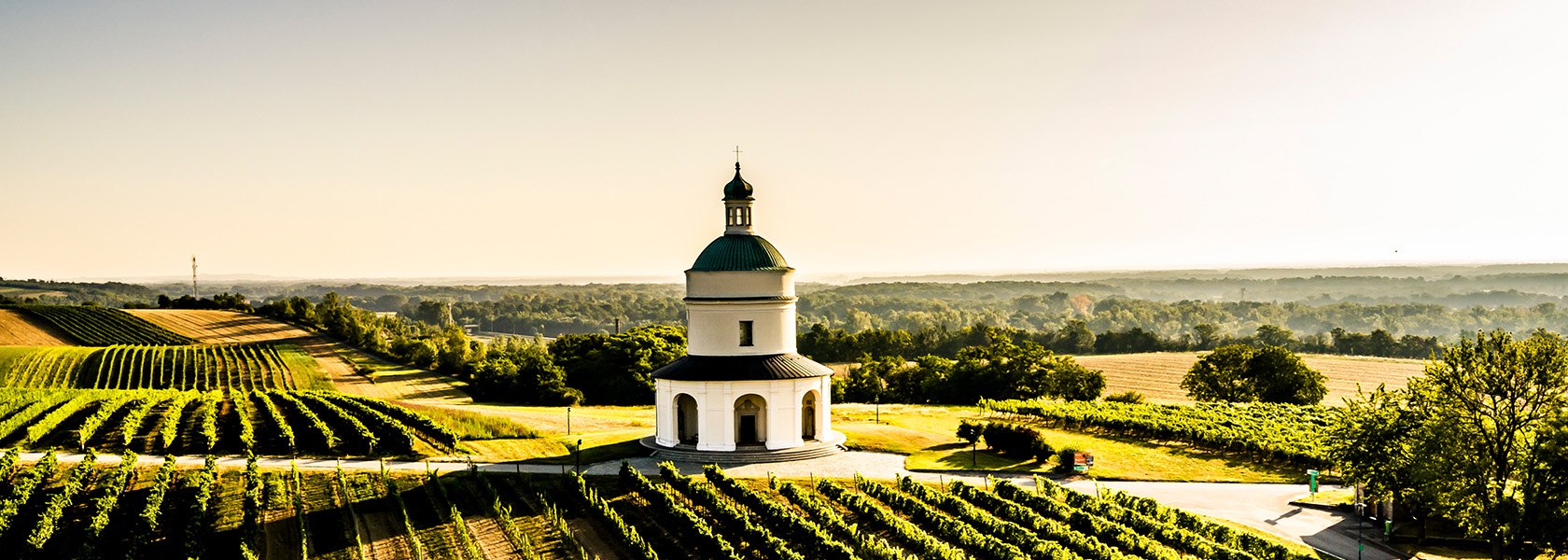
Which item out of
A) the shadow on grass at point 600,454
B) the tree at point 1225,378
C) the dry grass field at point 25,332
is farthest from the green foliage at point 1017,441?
the dry grass field at point 25,332

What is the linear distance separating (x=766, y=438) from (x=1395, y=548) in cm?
2182

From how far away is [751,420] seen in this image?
44.0 metres

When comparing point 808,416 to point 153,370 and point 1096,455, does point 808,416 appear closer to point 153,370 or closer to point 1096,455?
point 1096,455

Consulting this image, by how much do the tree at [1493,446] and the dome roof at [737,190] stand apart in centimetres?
2531

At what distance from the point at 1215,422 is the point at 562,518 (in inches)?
1261

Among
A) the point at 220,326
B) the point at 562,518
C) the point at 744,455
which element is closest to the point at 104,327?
the point at 220,326

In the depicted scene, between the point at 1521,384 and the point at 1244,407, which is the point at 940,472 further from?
the point at 1244,407

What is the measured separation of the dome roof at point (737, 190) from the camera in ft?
150

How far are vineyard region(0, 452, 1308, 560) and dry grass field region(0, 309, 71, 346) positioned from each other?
63742 millimetres

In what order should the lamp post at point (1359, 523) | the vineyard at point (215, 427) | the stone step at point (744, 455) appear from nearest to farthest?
the lamp post at point (1359, 523) → the stone step at point (744, 455) → the vineyard at point (215, 427)

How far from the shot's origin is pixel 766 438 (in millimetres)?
43094

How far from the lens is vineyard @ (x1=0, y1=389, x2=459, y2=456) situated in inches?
1644

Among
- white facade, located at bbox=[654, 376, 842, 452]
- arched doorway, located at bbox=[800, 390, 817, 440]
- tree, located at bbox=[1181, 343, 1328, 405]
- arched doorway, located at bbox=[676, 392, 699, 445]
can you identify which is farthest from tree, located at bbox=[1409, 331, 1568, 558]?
tree, located at bbox=[1181, 343, 1328, 405]

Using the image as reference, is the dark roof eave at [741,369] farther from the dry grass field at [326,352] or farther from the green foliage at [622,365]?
the dry grass field at [326,352]
